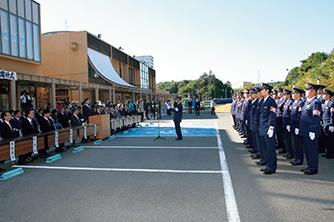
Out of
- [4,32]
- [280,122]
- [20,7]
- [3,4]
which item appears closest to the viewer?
[280,122]

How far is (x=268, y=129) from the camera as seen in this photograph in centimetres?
552

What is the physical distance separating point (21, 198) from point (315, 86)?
6929mm

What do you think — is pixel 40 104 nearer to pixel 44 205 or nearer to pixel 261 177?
pixel 44 205

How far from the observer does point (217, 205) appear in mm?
3822

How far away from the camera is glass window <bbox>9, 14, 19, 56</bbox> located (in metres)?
17.3

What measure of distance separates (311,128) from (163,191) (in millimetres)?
3793

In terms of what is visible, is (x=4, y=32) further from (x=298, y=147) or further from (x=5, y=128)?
(x=298, y=147)

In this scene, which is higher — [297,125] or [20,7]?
[20,7]

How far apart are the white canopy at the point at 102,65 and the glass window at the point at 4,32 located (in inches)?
472

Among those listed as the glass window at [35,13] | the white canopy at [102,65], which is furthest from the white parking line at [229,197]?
the white canopy at [102,65]

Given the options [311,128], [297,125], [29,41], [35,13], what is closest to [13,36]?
[29,41]

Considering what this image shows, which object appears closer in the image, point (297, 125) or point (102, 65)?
point (297, 125)

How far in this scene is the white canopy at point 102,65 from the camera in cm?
2880

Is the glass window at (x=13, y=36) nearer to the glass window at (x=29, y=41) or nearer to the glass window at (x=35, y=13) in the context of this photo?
the glass window at (x=29, y=41)
